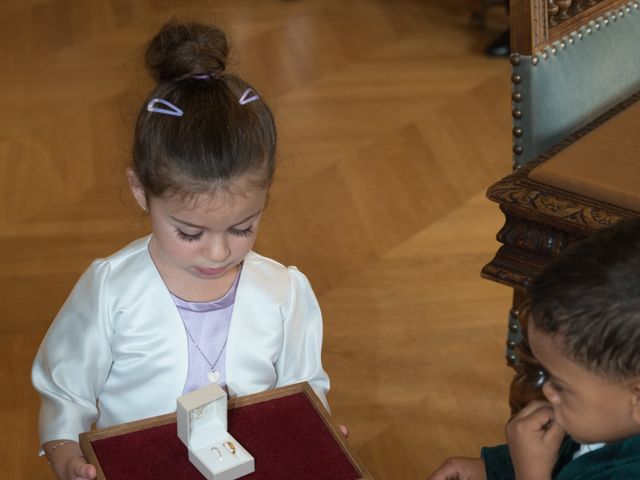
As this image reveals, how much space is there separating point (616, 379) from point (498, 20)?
452 cm

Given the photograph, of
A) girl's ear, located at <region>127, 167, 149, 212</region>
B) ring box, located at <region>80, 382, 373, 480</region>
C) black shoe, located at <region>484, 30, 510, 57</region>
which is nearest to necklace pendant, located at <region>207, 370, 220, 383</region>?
ring box, located at <region>80, 382, 373, 480</region>

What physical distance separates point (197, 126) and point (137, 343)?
0.43 meters

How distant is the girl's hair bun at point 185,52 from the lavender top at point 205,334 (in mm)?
402

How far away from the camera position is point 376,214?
13.1ft

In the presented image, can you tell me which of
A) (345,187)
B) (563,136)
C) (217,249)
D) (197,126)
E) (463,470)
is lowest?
(345,187)

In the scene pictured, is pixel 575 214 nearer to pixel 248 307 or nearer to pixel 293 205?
pixel 248 307

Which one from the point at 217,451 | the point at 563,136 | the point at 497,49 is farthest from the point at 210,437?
the point at 497,49

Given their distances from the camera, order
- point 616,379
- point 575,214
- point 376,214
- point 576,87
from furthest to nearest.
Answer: point 376,214 → point 576,87 → point 575,214 → point 616,379

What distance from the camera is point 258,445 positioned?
1.75 metres

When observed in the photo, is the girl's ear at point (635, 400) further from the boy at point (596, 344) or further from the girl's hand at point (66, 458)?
the girl's hand at point (66, 458)

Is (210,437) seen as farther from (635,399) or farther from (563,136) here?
(563,136)

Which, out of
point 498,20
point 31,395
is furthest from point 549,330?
point 498,20

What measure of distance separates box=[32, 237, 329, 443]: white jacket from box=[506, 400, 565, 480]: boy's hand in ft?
1.64

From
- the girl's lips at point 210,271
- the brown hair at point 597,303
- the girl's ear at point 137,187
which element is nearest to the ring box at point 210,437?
the girl's lips at point 210,271
